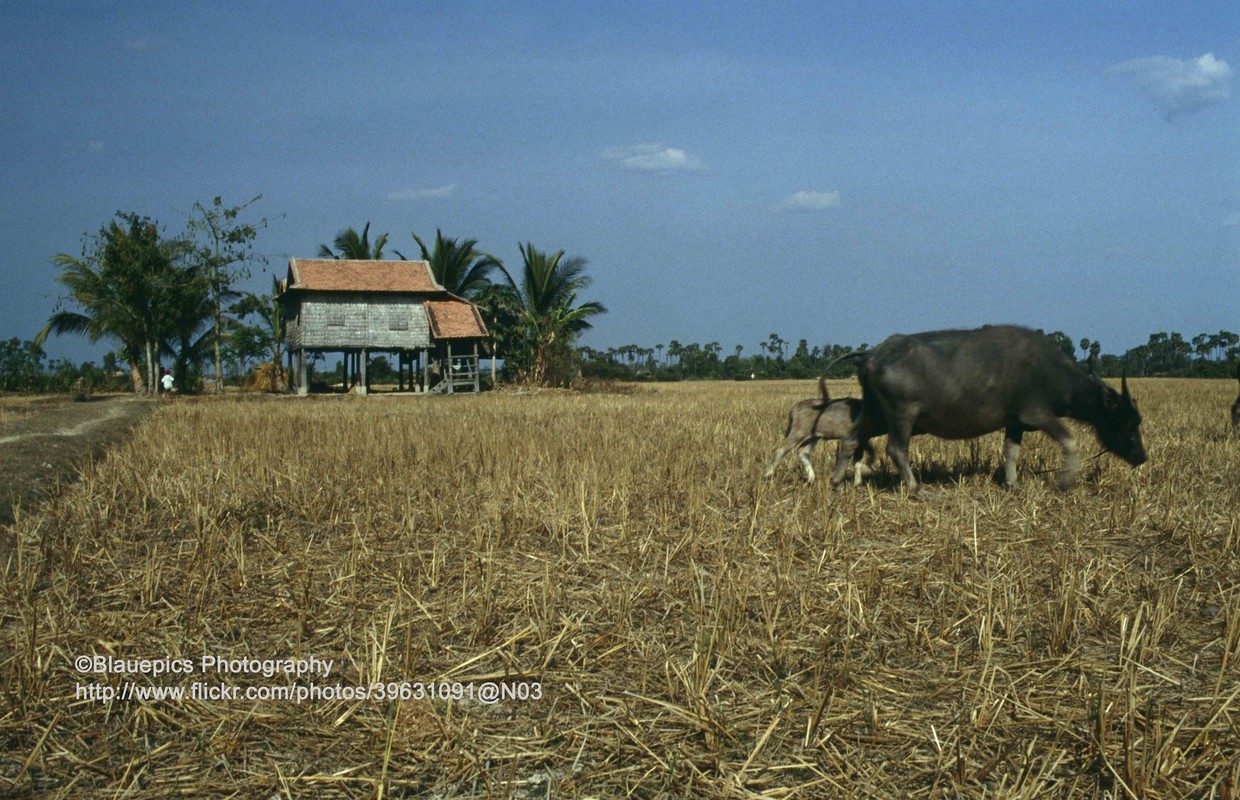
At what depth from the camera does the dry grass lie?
103 inches

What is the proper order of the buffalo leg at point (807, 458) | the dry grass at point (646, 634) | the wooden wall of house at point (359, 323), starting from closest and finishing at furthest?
the dry grass at point (646, 634)
the buffalo leg at point (807, 458)
the wooden wall of house at point (359, 323)

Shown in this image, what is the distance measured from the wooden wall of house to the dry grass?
25359 millimetres

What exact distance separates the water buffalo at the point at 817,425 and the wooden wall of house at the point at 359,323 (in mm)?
25861

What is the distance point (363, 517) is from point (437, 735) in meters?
3.20

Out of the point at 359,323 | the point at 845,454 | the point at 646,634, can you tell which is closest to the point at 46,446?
the point at 845,454

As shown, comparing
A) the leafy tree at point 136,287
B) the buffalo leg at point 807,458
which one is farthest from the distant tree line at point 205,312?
the buffalo leg at point 807,458

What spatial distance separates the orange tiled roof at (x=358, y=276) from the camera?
31734 mm

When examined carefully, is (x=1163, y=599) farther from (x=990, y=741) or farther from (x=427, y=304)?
(x=427, y=304)

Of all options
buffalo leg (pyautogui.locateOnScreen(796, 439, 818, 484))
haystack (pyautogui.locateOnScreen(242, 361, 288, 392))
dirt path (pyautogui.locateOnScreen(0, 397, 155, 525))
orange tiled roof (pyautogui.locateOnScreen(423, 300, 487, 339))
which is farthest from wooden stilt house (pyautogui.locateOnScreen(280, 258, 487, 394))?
buffalo leg (pyautogui.locateOnScreen(796, 439, 818, 484))

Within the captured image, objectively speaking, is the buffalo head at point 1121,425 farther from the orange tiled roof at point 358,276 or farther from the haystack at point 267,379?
the haystack at point 267,379

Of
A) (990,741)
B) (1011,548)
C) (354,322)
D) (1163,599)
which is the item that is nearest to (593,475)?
(1011,548)

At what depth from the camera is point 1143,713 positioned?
2.90 metres

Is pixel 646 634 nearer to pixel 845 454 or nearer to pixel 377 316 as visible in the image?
pixel 845 454

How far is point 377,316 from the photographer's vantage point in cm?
3247
